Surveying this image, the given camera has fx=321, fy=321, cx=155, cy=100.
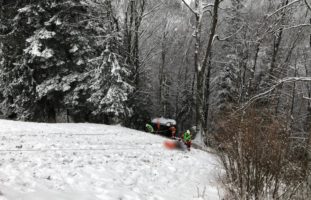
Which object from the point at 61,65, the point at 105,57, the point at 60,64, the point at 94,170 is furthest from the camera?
the point at 61,65

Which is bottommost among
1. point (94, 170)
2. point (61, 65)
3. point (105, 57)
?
point (94, 170)

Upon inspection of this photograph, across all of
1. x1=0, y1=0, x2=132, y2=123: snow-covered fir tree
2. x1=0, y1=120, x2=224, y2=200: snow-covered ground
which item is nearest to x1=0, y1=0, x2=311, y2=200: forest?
x1=0, y1=0, x2=132, y2=123: snow-covered fir tree

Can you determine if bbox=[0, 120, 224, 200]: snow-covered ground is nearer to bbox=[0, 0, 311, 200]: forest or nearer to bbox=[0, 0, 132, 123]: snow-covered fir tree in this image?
bbox=[0, 0, 311, 200]: forest

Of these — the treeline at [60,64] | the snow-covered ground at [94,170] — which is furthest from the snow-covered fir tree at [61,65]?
the snow-covered ground at [94,170]

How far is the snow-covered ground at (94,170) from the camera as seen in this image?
6.95 metres

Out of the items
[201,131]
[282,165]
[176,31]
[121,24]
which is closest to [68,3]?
[121,24]

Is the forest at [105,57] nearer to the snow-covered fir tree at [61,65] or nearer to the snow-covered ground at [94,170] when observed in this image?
the snow-covered fir tree at [61,65]

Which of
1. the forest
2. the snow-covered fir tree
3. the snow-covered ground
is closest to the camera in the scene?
the snow-covered ground

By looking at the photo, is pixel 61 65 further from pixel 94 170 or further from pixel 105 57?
pixel 94 170

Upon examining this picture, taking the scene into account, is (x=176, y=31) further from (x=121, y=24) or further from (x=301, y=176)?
(x=301, y=176)

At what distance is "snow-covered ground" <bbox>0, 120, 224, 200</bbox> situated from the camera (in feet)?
22.8

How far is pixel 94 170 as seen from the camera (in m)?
8.73

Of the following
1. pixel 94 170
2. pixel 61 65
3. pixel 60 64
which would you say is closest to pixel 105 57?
pixel 60 64

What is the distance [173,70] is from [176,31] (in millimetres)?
4486
